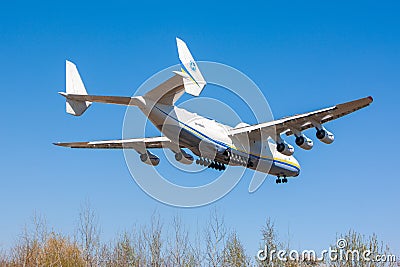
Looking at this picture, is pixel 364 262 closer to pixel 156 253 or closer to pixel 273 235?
pixel 273 235

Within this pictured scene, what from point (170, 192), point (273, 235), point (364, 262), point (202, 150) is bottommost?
point (364, 262)

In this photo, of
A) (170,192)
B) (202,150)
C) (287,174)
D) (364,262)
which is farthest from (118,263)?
(364,262)

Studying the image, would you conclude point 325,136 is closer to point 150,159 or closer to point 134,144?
point 150,159

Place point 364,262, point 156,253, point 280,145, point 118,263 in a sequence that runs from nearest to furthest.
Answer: point 364,262 → point 156,253 → point 118,263 → point 280,145

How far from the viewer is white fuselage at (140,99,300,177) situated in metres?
24.6

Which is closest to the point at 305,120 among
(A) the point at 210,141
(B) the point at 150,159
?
(A) the point at 210,141

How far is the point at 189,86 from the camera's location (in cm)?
2141

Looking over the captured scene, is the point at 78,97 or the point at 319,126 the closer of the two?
the point at 78,97

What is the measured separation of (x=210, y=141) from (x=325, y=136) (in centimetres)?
472

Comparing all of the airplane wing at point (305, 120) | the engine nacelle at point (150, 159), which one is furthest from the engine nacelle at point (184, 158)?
the airplane wing at point (305, 120)

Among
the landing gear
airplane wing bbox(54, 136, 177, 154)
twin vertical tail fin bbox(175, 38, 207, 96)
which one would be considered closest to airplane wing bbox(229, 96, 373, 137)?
the landing gear

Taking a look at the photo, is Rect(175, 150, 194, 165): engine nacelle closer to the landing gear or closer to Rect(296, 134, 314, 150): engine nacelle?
the landing gear

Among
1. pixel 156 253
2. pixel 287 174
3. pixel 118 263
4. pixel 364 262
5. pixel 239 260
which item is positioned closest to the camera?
pixel 364 262

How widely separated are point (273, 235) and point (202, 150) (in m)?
6.54
